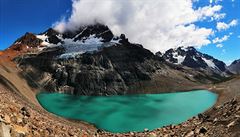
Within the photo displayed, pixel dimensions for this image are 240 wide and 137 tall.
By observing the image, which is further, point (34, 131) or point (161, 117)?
point (161, 117)

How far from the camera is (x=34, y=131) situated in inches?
797

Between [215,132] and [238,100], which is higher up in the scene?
[238,100]

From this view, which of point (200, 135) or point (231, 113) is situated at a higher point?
point (231, 113)

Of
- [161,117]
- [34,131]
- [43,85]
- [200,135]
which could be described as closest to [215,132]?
[200,135]

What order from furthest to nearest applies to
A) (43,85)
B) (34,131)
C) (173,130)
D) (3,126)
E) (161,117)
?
(43,85) < (161,117) < (173,130) < (34,131) < (3,126)

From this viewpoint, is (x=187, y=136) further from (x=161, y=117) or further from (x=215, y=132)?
(x=161, y=117)

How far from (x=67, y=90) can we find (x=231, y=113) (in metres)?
181

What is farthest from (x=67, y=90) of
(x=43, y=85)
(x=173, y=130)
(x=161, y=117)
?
(x=173, y=130)

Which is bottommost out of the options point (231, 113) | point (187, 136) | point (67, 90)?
point (187, 136)

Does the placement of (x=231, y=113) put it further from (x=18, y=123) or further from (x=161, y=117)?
(x=161, y=117)

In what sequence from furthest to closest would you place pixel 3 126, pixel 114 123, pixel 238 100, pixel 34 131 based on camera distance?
pixel 114 123
pixel 238 100
pixel 34 131
pixel 3 126

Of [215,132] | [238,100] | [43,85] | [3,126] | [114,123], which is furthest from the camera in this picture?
[43,85]

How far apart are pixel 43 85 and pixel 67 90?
607 inches

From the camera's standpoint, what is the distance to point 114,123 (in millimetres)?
79812
